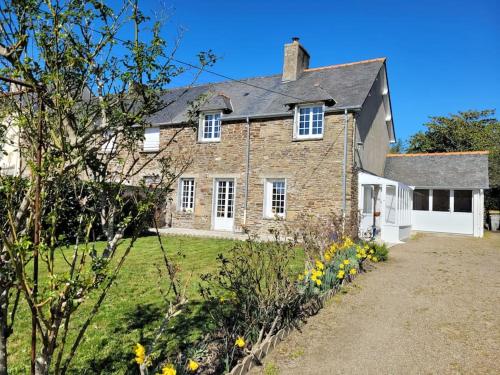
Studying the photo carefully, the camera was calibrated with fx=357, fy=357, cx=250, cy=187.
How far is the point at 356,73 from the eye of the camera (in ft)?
55.1

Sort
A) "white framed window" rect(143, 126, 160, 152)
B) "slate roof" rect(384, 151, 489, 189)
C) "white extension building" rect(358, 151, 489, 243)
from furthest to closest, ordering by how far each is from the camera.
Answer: "white framed window" rect(143, 126, 160, 152), "slate roof" rect(384, 151, 489, 189), "white extension building" rect(358, 151, 489, 243)

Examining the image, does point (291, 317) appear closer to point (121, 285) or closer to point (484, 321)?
point (484, 321)

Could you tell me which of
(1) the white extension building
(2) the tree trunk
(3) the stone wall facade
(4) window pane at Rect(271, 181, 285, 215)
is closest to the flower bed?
(2) the tree trunk

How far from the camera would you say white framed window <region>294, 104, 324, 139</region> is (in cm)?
1516

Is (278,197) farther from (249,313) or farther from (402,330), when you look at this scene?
(249,313)

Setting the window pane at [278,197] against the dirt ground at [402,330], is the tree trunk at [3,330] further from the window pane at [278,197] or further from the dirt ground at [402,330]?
the window pane at [278,197]

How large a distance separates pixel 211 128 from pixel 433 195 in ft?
42.6

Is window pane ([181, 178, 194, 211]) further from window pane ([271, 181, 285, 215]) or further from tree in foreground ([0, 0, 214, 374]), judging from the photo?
tree in foreground ([0, 0, 214, 374])

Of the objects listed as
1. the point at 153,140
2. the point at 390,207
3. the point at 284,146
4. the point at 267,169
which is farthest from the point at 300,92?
the point at 153,140

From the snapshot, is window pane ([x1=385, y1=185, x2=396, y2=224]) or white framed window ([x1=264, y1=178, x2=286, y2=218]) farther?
window pane ([x1=385, y1=185, x2=396, y2=224])

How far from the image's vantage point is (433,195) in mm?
20188

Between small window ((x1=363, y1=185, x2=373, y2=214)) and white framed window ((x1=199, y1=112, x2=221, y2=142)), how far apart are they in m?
7.40

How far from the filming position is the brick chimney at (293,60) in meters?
18.0

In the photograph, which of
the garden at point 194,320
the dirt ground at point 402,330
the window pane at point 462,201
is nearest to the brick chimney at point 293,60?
the window pane at point 462,201
